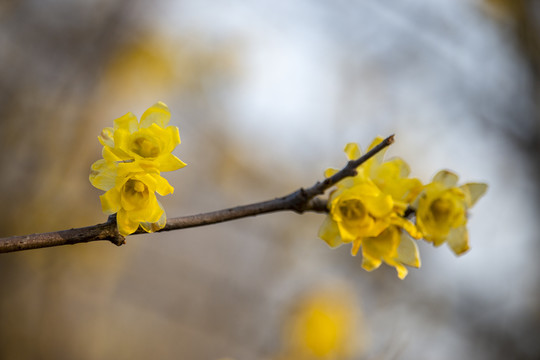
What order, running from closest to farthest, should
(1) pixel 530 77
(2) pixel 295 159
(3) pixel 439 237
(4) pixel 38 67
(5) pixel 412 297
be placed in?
(3) pixel 439 237
(4) pixel 38 67
(5) pixel 412 297
(1) pixel 530 77
(2) pixel 295 159

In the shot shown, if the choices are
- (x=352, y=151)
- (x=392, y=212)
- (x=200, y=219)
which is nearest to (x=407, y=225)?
(x=392, y=212)

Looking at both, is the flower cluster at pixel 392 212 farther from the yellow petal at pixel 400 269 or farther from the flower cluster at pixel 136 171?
the flower cluster at pixel 136 171

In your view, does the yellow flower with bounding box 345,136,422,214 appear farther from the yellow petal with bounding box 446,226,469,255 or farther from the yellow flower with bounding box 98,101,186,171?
the yellow flower with bounding box 98,101,186,171

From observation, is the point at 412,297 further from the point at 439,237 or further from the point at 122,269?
the point at 439,237

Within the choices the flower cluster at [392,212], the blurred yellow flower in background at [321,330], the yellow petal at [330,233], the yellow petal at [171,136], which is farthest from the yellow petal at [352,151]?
the blurred yellow flower in background at [321,330]

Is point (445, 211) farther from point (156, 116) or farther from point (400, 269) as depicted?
point (156, 116)

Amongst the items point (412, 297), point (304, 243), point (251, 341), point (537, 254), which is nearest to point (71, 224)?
point (251, 341)

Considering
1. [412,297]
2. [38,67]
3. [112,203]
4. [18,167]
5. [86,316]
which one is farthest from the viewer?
[86,316]
